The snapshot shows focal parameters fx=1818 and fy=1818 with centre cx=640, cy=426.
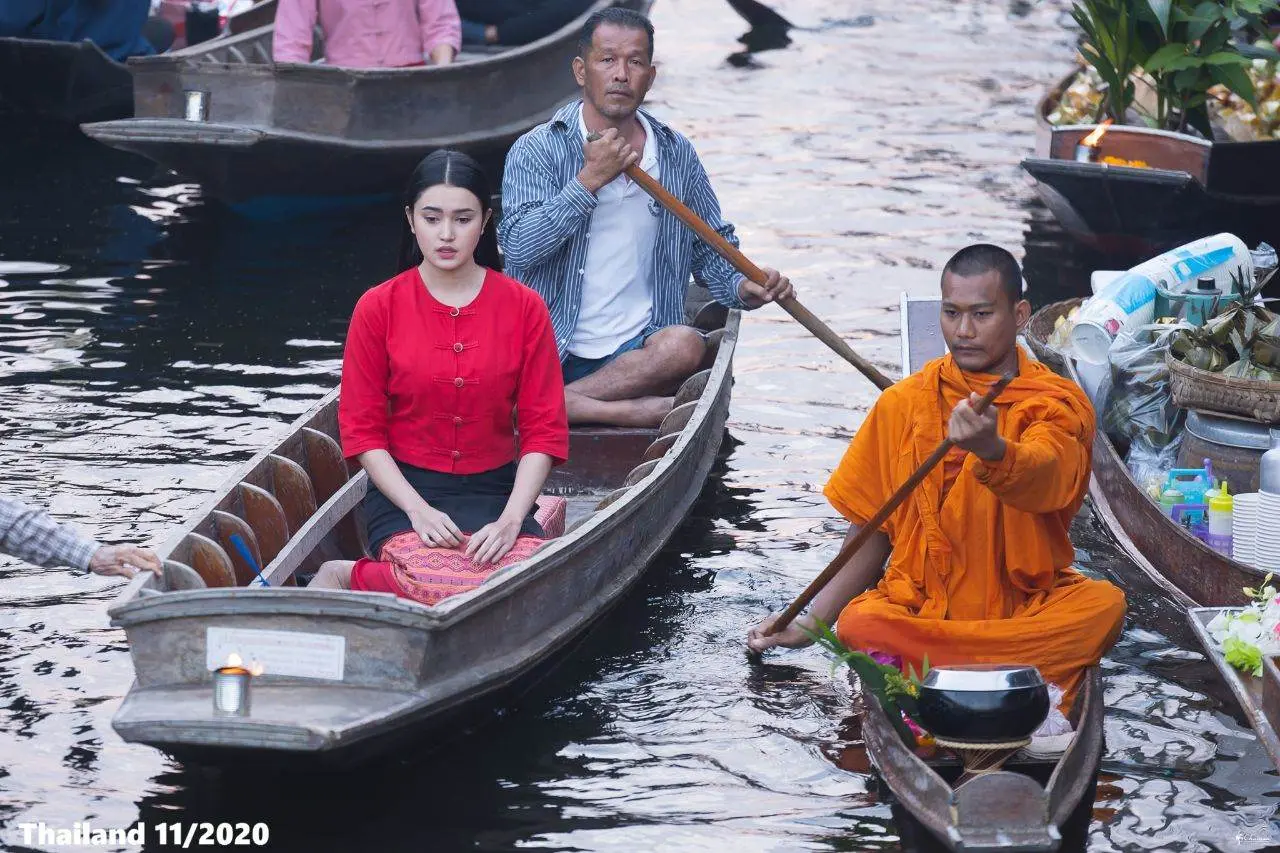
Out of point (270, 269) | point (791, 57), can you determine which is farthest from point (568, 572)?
point (791, 57)

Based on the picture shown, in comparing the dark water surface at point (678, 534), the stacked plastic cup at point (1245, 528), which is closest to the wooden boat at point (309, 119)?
the dark water surface at point (678, 534)

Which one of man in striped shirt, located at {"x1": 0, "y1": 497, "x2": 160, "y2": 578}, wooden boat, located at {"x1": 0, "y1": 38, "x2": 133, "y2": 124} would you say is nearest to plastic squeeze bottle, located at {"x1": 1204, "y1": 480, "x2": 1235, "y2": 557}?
man in striped shirt, located at {"x1": 0, "y1": 497, "x2": 160, "y2": 578}

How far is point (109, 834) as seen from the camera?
14.1 feet

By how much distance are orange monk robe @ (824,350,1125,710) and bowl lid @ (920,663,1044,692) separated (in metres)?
0.44

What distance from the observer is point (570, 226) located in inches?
234

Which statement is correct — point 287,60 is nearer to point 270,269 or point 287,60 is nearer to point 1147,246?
point 270,269

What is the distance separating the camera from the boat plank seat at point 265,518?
4.99m

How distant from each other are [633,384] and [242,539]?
6.17 ft

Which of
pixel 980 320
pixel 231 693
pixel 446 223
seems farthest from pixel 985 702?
pixel 446 223

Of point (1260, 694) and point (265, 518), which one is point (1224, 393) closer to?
point (1260, 694)

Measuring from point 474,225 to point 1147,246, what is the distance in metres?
5.46

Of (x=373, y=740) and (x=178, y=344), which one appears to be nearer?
(x=373, y=740)

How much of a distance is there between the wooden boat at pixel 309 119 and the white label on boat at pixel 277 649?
5740 millimetres

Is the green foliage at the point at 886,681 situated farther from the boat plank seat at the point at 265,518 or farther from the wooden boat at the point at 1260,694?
the boat plank seat at the point at 265,518
